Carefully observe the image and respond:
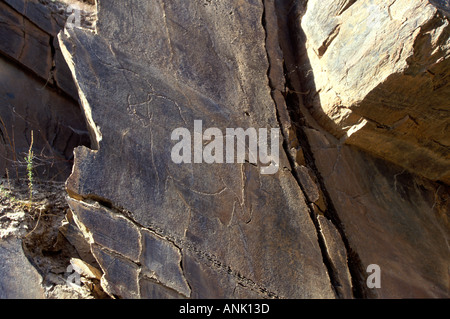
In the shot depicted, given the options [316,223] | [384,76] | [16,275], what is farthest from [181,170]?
[384,76]

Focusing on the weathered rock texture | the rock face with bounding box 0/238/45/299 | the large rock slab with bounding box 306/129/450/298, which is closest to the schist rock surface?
the large rock slab with bounding box 306/129/450/298

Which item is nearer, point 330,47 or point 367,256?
point 367,256

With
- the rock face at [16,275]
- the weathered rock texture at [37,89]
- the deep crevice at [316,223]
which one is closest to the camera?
the rock face at [16,275]

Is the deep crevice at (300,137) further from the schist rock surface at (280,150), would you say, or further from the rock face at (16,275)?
the rock face at (16,275)

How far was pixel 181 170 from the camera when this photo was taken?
6.98 feet

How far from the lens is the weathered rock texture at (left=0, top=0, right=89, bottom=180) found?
8.58ft

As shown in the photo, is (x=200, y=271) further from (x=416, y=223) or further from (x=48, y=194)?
(x=416, y=223)

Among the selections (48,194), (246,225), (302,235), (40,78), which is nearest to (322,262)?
(302,235)

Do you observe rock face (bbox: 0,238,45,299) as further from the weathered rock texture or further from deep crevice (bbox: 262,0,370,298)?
deep crevice (bbox: 262,0,370,298)

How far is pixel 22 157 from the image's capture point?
254 cm

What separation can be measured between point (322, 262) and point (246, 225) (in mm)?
422

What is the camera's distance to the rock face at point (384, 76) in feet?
6.36

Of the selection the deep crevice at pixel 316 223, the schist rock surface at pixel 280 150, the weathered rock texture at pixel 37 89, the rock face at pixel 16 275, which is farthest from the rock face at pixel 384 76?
the rock face at pixel 16 275

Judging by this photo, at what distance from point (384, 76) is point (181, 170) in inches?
43.4
